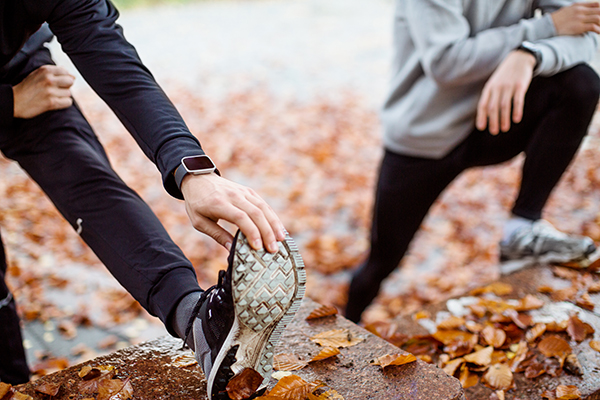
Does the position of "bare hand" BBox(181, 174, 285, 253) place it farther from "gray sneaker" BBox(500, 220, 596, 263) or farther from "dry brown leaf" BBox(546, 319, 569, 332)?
"gray sneaker" BBox(500, 220, 596, 263)

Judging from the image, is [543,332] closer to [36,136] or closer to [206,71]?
[36,136]

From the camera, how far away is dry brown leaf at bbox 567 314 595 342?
1.72m

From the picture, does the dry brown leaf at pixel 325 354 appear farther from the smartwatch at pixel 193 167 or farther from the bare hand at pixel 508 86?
the bare hand at pixel 508 86

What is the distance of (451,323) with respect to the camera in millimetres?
1891

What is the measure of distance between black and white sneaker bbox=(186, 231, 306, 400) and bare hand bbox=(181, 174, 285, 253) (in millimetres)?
29

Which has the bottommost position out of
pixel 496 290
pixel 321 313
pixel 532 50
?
pixel 496 290

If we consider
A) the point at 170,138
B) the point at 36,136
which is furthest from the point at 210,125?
the point at 170,138

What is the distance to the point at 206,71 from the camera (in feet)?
27.1

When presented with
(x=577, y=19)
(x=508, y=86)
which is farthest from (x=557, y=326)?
(x=577, y=19)

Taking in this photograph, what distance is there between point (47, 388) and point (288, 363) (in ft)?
2.15

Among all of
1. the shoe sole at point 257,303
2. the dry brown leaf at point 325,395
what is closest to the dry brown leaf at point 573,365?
the dry brown leaf at point 325,395

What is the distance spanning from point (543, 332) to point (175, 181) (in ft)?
4.71

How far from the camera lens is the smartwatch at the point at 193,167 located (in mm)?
1118

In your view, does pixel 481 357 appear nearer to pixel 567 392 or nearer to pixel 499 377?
pixel 499 377
